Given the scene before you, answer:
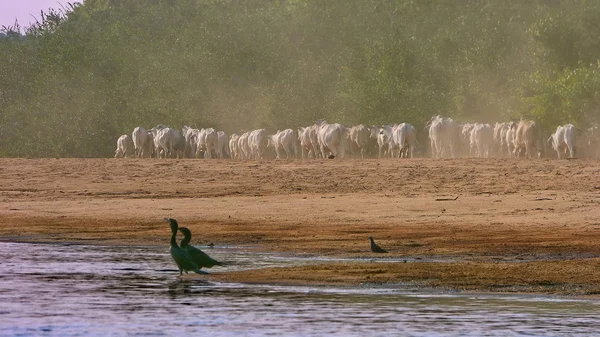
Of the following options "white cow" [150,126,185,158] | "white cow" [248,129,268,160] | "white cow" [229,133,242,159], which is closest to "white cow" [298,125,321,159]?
"white cow" [248,129,268,160]

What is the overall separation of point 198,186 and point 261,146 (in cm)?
2474

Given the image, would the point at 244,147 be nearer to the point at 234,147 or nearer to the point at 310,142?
the point at 234,147

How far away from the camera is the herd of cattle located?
4634 centimetres

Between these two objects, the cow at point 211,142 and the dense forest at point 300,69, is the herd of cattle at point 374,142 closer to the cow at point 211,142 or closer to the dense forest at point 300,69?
the cow at point 211,142

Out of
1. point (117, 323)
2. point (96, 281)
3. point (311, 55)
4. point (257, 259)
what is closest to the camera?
point (117, 323)

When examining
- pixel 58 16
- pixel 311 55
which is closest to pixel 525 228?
pixel 311 55

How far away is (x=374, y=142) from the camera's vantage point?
5262 cm

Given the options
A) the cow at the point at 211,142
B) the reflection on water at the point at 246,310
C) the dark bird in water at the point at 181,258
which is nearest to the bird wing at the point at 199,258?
the dark bird in water at the point at 181,258

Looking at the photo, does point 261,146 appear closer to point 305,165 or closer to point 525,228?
point 305,165

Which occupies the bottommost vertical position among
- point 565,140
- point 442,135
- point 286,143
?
point 565,140

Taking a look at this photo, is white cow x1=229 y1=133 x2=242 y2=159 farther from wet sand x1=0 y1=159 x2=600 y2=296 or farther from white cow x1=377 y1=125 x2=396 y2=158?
wet sand x1=0 y1=159 x2=600 y2=296

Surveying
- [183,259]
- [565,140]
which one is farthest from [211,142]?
[183,259]

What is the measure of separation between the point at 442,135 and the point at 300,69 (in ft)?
53.5

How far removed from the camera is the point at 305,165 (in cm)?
3400
